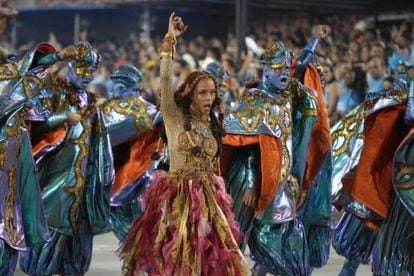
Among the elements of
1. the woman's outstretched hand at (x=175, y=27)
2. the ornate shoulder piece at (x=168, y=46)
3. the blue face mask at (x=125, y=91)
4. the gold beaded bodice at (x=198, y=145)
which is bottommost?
the gold beaded bodice at (x=198, y=145)

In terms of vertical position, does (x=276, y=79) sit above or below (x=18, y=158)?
above

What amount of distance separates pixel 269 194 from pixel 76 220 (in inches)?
59.8

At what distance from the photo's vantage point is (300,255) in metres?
8.98

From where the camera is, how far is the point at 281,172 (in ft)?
28.3

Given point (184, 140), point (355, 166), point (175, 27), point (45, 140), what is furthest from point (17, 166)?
point (355, 166)

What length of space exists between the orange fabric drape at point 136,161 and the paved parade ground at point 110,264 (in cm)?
74

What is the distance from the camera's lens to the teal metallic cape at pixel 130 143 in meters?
10.2

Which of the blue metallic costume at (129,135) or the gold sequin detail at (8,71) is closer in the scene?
the gold sequin detail at (8,71)

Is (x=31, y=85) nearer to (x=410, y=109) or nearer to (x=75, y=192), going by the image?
(x=75, y=192)

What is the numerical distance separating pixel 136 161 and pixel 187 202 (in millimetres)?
3133

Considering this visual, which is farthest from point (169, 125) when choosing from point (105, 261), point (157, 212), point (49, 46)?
point (105, 261)

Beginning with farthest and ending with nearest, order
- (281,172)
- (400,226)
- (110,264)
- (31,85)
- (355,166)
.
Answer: (110,264)
(355,166)
(281,172)
(400,226)
(31,85)

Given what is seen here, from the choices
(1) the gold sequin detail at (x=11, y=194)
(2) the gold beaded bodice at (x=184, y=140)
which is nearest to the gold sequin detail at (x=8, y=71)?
(1) the gold sequin detail at (x=11, y=194)

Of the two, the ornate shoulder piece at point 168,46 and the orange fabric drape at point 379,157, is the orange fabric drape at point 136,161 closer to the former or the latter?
the orange fabric drape at point 379,157
